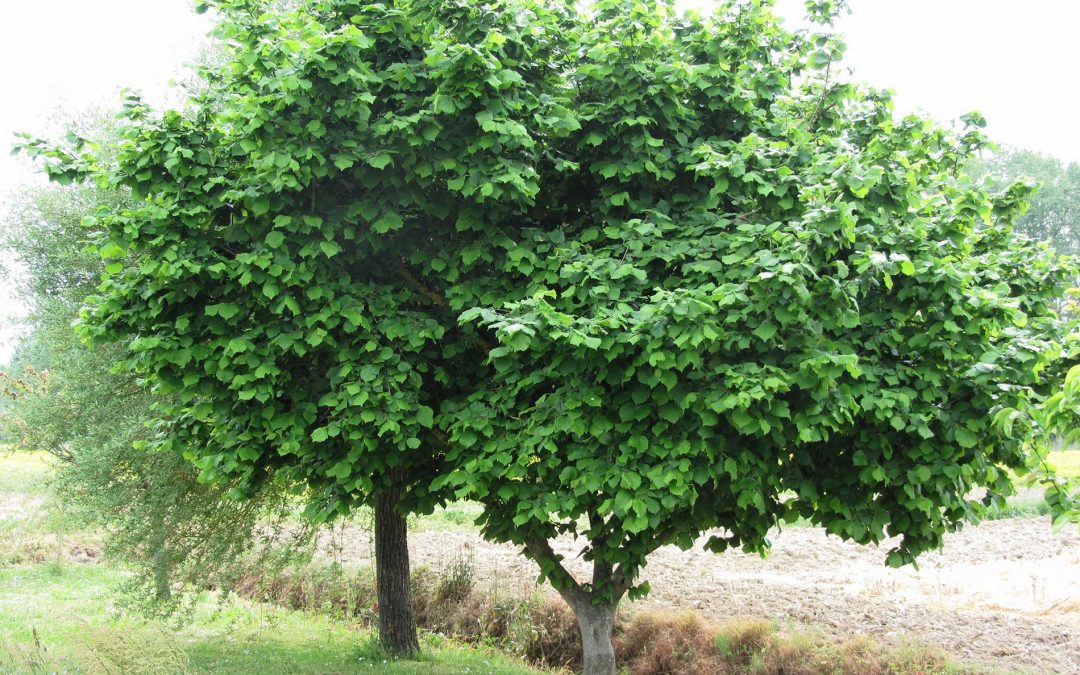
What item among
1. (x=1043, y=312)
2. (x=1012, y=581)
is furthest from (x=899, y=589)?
(x=1043, y=312)

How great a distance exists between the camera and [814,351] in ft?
18.9

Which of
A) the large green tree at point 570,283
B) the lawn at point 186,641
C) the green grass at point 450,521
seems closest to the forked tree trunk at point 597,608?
the large green tree at point 570,283

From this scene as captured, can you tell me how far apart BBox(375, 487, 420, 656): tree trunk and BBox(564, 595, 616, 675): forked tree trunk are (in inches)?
136

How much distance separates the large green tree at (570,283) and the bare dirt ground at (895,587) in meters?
3.75

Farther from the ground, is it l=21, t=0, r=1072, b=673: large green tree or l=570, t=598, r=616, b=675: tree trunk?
l=21, t=0, r=1072, b=673: large green tree

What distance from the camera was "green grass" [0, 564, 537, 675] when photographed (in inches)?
329

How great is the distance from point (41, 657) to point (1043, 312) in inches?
458

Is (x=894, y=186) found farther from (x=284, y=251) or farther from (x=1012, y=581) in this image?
(x=1012, y=581)

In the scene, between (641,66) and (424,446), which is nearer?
(641,66)

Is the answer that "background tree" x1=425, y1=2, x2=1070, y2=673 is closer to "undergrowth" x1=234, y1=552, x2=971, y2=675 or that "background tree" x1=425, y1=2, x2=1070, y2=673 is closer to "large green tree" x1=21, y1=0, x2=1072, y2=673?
"large green tree" x1=21, y1=0, x2=1072, y2=673

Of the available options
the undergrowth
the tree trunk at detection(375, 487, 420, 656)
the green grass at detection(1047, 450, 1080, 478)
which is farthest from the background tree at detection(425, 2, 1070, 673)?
the green grass at detection(1047, 450, 1080, 478)

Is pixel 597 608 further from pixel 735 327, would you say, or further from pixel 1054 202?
pixel 1054 202

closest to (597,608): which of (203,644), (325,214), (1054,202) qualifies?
(325,214)

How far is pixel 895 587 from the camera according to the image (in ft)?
45.3
